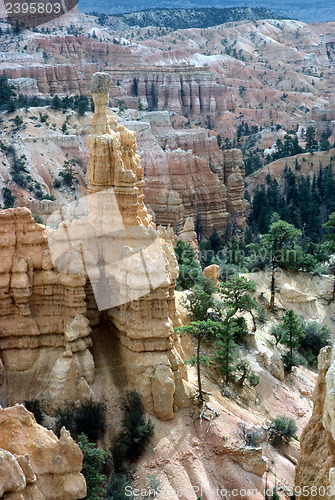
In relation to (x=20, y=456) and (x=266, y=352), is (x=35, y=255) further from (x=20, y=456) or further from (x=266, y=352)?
(x=266, y=352)

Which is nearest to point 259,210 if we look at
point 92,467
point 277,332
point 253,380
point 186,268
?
point 186,268

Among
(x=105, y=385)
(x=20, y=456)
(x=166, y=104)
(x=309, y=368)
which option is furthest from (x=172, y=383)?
(x=166, y=104)

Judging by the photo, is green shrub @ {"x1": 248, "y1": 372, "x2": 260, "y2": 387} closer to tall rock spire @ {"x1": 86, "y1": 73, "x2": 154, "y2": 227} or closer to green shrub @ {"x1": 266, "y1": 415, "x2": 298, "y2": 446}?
green shrub @ {"x1": 266, "y1": 415, "x2": 298, "y2": 446}

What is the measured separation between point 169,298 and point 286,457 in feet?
19.5

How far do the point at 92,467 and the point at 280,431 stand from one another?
684cm

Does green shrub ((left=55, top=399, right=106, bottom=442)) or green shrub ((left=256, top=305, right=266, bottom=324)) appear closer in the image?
green shrub ((left=55, top=399, right=106, bottom=442))

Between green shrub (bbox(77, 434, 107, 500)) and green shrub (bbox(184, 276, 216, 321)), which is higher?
green shrub (bbox(77, 434, 107, 500))

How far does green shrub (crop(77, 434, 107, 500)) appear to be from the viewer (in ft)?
47.0

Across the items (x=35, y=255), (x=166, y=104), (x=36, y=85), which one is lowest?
(x=166, y=104)

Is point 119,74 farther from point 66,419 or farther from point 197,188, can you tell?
point 66,419

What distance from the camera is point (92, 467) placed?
570 inches

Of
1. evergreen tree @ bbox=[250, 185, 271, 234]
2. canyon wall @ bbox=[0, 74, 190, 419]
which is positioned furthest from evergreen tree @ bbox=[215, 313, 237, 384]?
evergreen tree @ bbox=[250, 185, 271, 234]

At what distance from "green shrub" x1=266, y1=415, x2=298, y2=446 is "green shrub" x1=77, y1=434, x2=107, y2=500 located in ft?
19.3

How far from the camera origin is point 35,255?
17.5 meters
